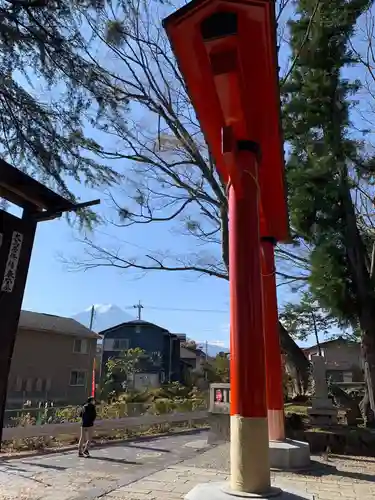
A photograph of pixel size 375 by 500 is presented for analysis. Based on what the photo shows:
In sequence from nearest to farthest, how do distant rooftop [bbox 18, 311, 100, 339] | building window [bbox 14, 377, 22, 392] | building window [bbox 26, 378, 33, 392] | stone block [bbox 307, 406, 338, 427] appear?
stone block [bbox 307, 406, 338, 427], building window [bbox 14, 377, 22, 392], building window [bbox 26, 378, 33, 392], distant rooftop [bbox 18, 311, 100, 339]

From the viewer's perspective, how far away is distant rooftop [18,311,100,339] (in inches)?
843

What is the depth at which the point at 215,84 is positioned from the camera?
4.61m

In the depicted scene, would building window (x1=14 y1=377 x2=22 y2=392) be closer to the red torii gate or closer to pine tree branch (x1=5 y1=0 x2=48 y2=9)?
the red torii gate

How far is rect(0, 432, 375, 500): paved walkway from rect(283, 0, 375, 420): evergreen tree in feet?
14.2

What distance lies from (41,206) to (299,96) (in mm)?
9992

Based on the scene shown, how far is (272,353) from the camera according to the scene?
26.0ft

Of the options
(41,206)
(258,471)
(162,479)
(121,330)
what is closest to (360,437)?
(162,479)

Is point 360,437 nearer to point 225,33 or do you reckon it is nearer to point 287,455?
point 287,455

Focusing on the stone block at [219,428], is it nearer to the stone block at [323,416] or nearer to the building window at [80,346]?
the stone block at [323,416]

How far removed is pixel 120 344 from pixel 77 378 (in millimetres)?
9315

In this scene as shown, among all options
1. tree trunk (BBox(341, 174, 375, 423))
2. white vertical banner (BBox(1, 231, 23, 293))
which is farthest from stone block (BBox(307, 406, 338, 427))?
white vertical banner (BBox(1, 231, 23, 293))

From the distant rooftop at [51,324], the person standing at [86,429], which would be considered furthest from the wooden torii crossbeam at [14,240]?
the distant rooftop at [51,324]

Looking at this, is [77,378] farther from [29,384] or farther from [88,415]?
[88,415]

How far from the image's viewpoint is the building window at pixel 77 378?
23.4 meters
